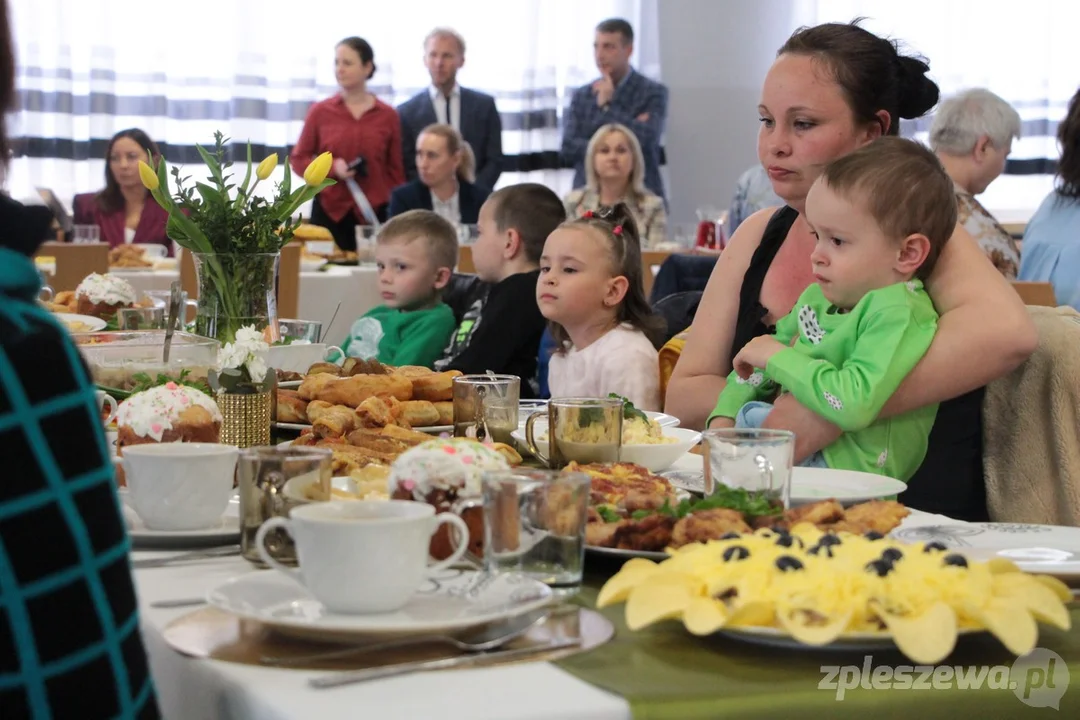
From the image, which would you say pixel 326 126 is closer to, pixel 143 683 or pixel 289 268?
pixel 289 268

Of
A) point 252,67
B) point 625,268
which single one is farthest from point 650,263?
point 252,67

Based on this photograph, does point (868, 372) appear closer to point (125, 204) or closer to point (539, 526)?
point (539, 526)

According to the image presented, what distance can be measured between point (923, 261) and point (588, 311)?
4.02ft

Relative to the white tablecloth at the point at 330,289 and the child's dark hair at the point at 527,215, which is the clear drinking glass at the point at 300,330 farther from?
the white tablecloth at the point at 330,289

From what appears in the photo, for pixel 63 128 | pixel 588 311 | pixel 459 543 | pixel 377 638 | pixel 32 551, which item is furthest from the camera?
pixel 63 128

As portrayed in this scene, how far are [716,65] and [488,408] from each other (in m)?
7.59

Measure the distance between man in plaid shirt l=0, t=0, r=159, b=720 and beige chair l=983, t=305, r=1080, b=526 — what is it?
146cm

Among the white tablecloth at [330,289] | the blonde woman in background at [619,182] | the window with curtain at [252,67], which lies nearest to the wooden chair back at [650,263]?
the white tablecloth at [330,289]

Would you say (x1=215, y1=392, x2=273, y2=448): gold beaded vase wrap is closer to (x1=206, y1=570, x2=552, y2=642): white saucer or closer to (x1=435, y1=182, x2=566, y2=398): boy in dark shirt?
(x1=206, y1=570, x2=552, y2=642): white saucer

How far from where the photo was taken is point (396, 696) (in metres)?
0.81

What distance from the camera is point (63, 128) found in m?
7.85

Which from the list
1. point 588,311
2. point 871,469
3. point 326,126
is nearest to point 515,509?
point 871,469

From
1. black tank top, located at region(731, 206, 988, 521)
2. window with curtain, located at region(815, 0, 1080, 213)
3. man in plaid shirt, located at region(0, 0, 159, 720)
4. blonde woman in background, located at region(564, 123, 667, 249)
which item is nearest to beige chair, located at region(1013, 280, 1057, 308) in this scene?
black tank top, located at region(731, 206, 988, 521)

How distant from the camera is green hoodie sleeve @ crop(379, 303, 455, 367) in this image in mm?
3955
